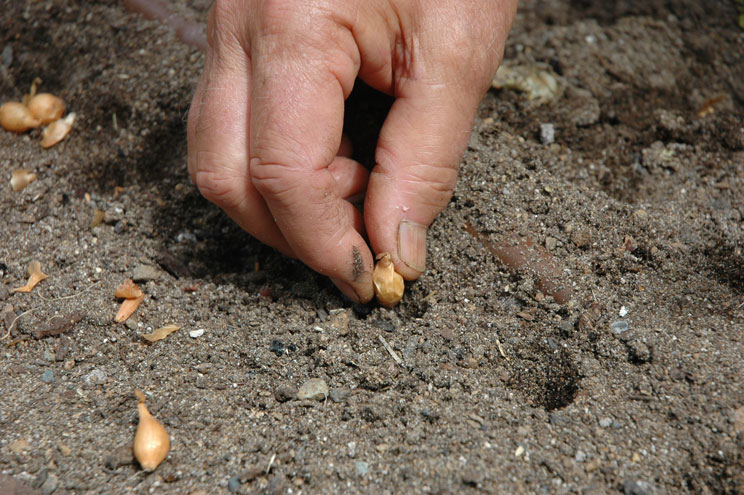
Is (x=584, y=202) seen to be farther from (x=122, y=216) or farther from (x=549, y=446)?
(x=122, y=216)

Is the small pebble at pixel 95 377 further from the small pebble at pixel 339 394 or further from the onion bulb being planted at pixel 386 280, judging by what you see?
the onion bulb being planted at pixel 386 280

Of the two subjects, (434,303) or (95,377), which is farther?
(434,303)

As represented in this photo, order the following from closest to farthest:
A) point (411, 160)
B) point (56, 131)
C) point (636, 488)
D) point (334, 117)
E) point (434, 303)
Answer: point (636, 488) < point (334, 117) < point (411, 160) < point (434, 303) < point (56, 131)

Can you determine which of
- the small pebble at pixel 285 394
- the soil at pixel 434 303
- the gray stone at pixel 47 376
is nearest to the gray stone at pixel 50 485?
the soil at pixel 434 303

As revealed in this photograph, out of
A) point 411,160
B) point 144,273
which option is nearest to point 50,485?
point 144,273

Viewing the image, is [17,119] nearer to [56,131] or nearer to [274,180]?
[56,131]
